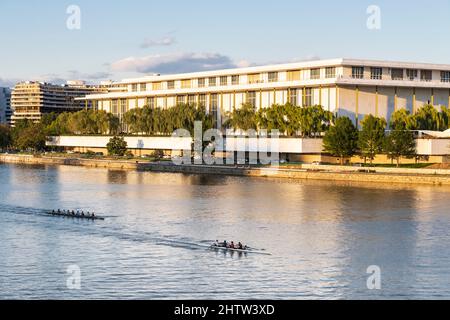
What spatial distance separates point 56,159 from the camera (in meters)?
140

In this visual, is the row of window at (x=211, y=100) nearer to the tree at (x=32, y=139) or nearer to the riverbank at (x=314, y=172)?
the riverbank at (x=314, y=172)

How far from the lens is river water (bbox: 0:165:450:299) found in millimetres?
35188

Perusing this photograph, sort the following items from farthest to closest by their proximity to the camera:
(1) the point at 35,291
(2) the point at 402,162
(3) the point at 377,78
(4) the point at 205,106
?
1. (4) the point at 205,106
2. (3) the point at 377,78
3. (2) the point at 402,162
4. (1) the point at 35,291

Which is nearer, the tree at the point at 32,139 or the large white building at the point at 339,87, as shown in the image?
the large white building at the point at 339,87

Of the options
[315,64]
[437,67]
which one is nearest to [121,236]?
[315,64]

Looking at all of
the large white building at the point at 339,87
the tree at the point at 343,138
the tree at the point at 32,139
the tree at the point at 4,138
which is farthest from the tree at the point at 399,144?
the tree at the point at 4,138

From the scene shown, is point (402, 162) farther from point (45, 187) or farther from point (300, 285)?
point (300, 285)

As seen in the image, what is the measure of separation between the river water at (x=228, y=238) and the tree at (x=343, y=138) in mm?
19111

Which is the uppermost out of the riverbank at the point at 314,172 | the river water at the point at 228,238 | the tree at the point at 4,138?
the tree at the point at 4,138

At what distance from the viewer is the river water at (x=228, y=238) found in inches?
1385

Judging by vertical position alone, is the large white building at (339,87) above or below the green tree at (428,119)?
above

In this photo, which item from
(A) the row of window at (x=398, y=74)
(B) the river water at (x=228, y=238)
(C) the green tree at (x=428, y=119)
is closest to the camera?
(B) the river water at (x=228, y=238)

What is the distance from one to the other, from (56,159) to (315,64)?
5414cm

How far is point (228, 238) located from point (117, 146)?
3370 inches
